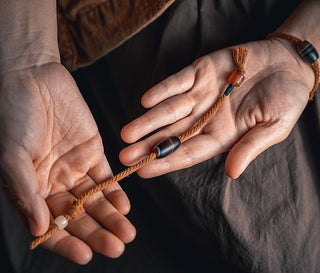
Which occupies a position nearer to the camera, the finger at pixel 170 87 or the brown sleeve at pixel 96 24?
the finger at pixel 170 87

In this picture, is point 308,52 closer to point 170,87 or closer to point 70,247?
point 170,87

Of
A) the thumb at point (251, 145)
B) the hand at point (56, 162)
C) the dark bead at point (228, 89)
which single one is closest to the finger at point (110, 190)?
the hand at point (56, 162)

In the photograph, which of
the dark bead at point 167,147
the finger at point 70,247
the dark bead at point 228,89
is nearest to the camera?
the finger at point 70,247

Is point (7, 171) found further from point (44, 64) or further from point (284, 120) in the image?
point (284, 120)

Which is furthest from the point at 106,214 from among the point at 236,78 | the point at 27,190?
the point at 236,78

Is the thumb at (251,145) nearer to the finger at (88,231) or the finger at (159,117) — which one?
the finger at (159,117)

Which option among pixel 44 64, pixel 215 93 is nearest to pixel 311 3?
pixel 215 93
